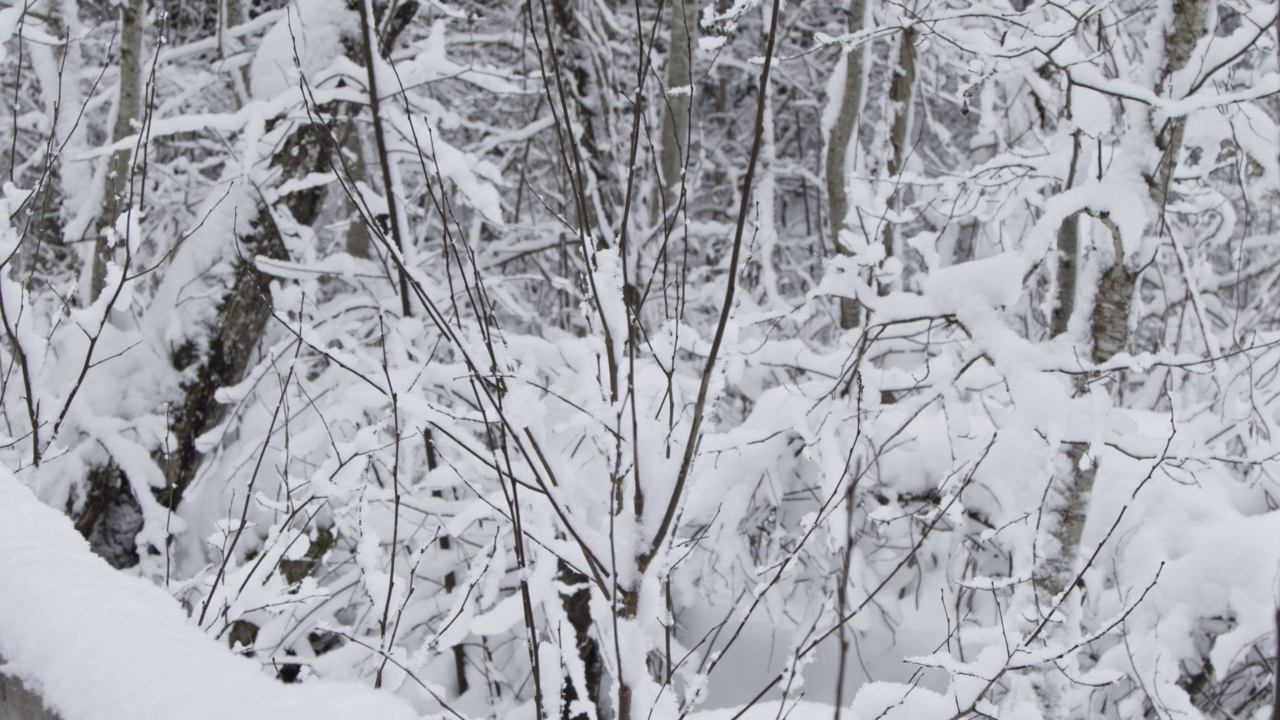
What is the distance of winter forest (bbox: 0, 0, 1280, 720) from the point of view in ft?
4.51

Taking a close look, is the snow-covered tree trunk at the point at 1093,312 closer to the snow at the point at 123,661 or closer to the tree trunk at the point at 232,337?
the snow at the point at 123,661

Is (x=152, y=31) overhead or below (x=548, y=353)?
overhead

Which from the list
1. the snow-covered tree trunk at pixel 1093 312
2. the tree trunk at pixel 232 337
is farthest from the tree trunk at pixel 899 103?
the tree trunk at pixel 232 337

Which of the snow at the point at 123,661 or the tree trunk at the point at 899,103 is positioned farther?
the tree trunk at the point at 899,103

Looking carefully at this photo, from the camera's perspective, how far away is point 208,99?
20.0 feet

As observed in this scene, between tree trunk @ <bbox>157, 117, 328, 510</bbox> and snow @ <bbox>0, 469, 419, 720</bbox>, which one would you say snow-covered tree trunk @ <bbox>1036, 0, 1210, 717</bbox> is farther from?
tree trunk @ <bbox>157, 117, 328, 510</bbox>

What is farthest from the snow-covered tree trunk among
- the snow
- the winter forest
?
the snow

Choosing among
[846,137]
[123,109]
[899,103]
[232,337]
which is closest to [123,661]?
[232,337]

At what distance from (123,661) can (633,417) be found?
2.25 feet

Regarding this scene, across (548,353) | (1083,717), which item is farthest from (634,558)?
(1083,717)

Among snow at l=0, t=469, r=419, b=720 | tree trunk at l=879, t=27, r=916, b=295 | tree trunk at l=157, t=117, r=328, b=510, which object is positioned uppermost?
tree trunk at l=879, t=27, r=916, b=295

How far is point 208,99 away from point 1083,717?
6.44m

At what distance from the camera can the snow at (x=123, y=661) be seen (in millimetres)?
769

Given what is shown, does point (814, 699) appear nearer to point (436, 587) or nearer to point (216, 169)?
point (436, 587)
